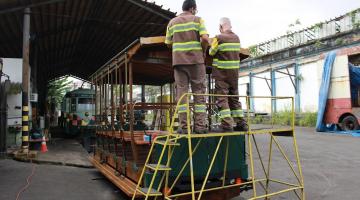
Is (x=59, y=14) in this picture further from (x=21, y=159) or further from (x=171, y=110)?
(x=171, y=110)

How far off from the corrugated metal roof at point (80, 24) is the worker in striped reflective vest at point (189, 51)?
727 centimetres

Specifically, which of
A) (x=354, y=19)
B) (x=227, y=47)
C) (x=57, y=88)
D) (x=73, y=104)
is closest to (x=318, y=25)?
(x=354, y=19)

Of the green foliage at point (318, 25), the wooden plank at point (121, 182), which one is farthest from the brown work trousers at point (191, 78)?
the green foliage at point (318, 25)

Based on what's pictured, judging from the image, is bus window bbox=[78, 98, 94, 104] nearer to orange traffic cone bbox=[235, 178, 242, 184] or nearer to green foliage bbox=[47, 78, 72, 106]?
orange traffic cone bbox=[235, 178, 242, 184]

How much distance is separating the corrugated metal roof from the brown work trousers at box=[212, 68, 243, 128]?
767 cm

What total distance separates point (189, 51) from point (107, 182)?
3977 millimetres

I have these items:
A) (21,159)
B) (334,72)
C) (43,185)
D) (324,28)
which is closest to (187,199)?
(43,185)

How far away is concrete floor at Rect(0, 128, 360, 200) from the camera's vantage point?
6.22 m

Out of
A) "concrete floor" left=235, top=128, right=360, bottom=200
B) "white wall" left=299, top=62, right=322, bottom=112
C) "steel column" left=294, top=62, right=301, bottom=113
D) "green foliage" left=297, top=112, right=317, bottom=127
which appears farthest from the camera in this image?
"steel column" left=294, top=62, right=301, bottom=113

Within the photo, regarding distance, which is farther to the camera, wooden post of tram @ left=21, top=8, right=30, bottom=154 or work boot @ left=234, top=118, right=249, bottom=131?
wooden post of tram @ left=21, top=8, right=30, bottom=154

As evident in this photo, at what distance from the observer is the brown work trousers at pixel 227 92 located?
494cm

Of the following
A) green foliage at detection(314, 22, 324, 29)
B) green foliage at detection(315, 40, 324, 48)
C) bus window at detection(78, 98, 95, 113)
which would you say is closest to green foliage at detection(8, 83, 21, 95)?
bus window at detection(78, 98, 95, 113)

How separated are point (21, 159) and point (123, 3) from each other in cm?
636

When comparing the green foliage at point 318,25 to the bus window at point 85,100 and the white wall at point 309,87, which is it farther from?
the bus window at point 85,100
